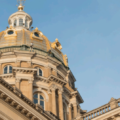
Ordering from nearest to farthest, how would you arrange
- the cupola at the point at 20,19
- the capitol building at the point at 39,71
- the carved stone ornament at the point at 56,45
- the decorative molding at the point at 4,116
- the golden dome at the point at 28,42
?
the decorative molding at the point at 4,116, the capitol building at the point at 39,71, the golden dome at the point at 28,42, the carved stone ornament at the point at 56,45, the cupola at the point at 20,19

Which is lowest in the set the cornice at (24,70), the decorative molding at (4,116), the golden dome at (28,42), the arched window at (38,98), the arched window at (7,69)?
the decorative molding at (4,116)

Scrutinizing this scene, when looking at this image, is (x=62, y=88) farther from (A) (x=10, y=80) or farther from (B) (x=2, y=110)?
(B) (x=2, y=110)

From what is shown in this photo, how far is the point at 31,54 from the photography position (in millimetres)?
45750

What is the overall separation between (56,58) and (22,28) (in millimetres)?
8946

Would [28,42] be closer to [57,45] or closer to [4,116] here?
[57,45]

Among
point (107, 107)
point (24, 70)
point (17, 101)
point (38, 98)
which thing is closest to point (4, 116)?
point (17, 101)

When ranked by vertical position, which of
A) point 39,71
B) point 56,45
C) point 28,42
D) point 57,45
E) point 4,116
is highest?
point 57,45

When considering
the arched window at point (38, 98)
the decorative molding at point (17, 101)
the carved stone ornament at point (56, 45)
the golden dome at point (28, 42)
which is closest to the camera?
the decorative molding at point (17, 101)

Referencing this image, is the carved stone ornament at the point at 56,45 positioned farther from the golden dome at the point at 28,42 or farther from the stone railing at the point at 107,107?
the stone railing at the point at 107,107

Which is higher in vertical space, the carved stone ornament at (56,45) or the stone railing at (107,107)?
the carved stone ornament at (56,45)

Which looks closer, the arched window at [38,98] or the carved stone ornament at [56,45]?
the arched window at [38,98]

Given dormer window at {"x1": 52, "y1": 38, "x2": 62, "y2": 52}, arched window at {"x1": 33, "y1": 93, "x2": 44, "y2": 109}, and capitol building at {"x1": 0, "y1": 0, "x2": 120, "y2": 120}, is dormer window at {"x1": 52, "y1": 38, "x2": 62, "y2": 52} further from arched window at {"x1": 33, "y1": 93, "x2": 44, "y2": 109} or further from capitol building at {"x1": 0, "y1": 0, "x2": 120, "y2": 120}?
arched window at {"x1": 33, "y1": 93, "x2": 44, "y2": 109}

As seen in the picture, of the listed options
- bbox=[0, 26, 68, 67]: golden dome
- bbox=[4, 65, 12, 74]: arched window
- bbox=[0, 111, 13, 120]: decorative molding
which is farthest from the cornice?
bbox=[0, 111, 13, 120]: decorative molding

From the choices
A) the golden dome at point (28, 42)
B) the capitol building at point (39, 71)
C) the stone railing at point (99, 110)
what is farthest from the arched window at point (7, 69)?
the stone railing at point (99, 110)
